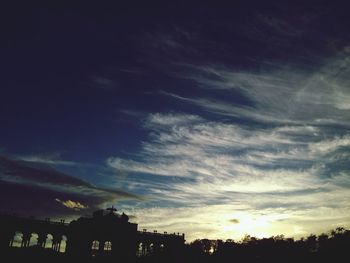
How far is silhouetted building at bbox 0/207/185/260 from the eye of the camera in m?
66.7

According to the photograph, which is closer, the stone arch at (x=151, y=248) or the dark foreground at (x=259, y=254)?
the dark foreground at (x=259, y=254)

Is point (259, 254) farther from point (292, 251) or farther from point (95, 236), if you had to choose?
point (95, 236)

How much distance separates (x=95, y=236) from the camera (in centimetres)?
7669

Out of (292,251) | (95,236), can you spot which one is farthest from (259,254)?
(95,236)

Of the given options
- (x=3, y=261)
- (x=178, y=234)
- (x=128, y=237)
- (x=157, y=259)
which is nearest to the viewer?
(x=3, y=261)

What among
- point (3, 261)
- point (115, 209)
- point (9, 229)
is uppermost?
point (115, 209)

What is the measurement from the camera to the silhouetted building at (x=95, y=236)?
66688mm

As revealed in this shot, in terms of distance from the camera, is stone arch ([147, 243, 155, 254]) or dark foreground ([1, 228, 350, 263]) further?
stone arch ([147, 243, 155, 254])

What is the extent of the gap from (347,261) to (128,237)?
146 feet

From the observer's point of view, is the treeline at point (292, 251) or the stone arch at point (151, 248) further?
the stone arch at point (151, 248)

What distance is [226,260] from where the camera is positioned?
7981cm

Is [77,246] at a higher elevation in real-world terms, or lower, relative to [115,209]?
lower

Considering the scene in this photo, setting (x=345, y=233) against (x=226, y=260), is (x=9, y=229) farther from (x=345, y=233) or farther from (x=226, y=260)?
(x=345, y=233)

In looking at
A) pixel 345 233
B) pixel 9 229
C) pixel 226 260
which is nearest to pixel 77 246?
pixel 9 229
